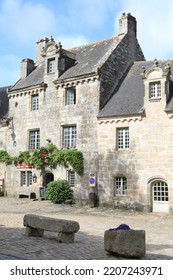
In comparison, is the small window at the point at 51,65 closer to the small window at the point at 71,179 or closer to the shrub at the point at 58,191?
the small window at the point at 71,179

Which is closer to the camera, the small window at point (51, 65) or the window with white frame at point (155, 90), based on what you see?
the window with white frame at point (155, 90)

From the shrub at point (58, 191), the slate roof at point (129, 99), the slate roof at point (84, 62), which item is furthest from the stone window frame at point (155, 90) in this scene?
the shrub at point (58, 191)

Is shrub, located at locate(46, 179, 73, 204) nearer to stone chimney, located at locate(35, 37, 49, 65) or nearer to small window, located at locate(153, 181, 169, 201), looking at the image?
small window, located at locate(153, 181, 169, 201)

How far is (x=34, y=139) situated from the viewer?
27.1 metres

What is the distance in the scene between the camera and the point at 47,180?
2605 centimetres

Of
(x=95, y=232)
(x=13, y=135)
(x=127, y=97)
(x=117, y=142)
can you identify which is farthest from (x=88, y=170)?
(x=95, y=232)

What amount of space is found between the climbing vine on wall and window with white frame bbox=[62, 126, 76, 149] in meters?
0.68

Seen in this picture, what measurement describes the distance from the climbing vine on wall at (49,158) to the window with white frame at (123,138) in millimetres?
2840

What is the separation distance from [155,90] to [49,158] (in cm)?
872

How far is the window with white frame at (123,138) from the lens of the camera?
22.1 meters

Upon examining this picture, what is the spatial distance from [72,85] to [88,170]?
5.93m

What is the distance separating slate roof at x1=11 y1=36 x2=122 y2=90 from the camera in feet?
81.6

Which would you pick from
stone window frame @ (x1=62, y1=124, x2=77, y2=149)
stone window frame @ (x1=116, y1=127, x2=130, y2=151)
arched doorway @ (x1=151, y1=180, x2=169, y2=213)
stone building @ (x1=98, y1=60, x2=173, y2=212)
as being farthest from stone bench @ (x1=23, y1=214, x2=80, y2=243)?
stone window frame @ (x1=62, y1=124, x2=77, y2=149)

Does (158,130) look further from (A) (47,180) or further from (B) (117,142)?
(A) (47,180)
